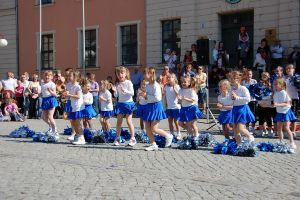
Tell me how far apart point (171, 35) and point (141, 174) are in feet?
61.3

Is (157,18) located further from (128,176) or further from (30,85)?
(128,176)

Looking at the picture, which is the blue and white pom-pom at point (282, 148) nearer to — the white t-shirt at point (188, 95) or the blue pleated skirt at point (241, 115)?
the blue pleated skirt at point (241, 115)

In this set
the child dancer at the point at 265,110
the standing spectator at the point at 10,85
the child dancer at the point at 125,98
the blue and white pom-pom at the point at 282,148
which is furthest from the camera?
the standing spectator at the point at 10,85

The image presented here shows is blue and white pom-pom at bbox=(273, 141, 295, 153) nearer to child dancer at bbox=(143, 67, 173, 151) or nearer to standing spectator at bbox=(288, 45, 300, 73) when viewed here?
child dancer at bbox=(143, 67, 173, 151)

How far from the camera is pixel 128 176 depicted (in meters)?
8.12

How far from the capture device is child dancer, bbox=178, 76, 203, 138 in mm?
12000

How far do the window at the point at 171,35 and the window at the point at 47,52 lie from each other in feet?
27.1

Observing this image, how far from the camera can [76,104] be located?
485 inches

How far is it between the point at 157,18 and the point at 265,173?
18.9 m

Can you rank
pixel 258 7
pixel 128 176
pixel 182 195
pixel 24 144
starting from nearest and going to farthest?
pixel 182 195 < pixel 128 176 < pixel 24 144 < pixel 258 7

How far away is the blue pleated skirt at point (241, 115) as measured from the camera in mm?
10734

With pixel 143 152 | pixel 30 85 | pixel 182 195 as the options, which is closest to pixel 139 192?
pixel 182 195

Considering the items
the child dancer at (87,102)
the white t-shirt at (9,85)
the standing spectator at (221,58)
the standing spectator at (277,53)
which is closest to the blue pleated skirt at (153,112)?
the child dancer at (87,102)

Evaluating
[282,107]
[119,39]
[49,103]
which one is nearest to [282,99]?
[282,107]
